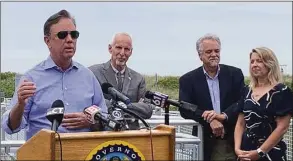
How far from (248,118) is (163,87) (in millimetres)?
3579

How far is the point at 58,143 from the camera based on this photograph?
302 centimetres

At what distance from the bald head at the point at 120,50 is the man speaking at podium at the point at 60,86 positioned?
3.04 ft

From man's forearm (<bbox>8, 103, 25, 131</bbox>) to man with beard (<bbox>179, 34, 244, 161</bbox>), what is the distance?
5.95ft

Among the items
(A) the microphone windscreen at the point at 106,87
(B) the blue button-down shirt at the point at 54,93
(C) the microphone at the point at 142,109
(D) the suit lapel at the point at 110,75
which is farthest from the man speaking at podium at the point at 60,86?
(D) the suit lapel at the point at 110,75

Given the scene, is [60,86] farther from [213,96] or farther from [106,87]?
[213,96]

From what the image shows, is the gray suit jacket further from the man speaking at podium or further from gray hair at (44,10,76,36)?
gray hair at (44,10,76,36)

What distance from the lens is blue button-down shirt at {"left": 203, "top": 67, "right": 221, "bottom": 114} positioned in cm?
525

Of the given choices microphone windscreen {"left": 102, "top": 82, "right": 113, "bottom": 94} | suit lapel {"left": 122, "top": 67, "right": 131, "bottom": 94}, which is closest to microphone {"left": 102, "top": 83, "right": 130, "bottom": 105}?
microphone windscreen {"left": 102, "top": 82, "right": 113, "bottom": 94}

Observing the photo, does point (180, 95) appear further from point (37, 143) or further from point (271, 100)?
point (37, 143)

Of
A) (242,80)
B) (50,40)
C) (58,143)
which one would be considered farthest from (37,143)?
(242,80)

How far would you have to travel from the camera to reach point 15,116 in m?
3.73

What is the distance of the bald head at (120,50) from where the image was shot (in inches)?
203

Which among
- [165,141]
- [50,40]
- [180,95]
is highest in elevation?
[50,40]

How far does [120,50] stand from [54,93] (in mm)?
1274
